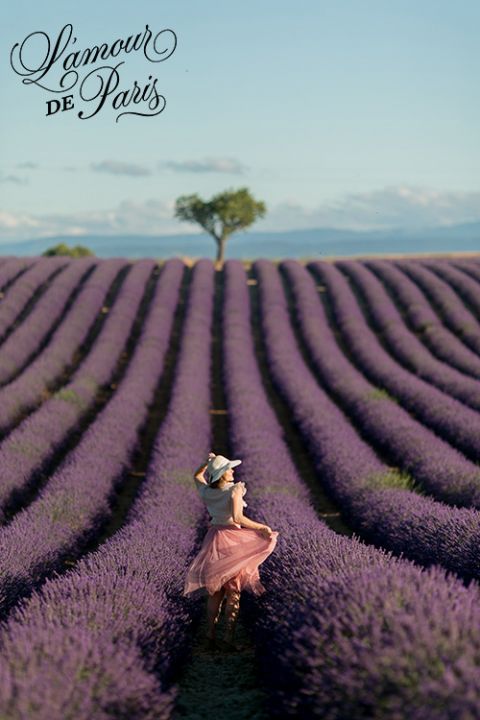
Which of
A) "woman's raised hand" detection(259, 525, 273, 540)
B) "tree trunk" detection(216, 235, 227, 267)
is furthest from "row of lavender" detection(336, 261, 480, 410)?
"tree trunk" detection(216, 235, 227, 267)

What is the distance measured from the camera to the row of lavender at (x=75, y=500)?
593 centimetres

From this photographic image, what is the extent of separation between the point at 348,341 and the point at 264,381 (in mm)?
3551

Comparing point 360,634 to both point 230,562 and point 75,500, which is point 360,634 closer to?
point 230,562

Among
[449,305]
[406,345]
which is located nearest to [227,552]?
[406,345]

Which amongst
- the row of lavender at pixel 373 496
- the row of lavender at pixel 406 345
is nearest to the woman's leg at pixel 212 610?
the row of lavender at pixel 373 496

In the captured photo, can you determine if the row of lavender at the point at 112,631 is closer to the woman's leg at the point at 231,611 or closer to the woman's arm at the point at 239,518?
the woman's leg at the point at 231,611

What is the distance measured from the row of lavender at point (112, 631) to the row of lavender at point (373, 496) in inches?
62.8

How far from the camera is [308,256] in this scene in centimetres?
3484

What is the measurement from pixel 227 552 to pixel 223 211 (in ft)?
121

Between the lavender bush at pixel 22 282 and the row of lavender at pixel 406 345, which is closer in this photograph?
the row of lavender at pixel 406 345

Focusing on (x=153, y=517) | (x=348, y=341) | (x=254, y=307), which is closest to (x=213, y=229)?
(x=254, y=307)

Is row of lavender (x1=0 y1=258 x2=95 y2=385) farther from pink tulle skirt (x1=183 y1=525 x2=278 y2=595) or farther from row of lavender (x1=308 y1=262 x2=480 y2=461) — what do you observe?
pink tulle skirt (x1=183 y1=525 x2=278 y2=595)

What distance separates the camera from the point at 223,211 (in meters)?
40.9

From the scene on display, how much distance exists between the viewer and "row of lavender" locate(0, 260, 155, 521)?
9406 millimetres
